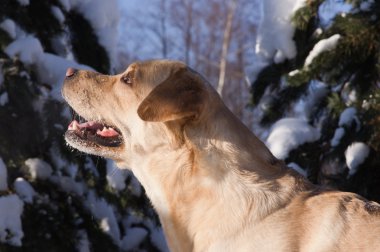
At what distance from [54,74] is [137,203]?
156 centimetres

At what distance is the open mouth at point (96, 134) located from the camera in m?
4.22

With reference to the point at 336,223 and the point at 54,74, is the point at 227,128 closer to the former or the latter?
the point at 336,223

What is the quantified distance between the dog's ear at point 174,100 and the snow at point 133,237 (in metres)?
3.04

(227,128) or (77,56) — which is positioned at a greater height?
(227,128)

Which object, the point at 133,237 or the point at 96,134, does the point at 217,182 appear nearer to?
the point at 96,134

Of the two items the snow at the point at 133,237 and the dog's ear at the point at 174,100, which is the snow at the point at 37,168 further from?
the dog's ear at the point at 174,100

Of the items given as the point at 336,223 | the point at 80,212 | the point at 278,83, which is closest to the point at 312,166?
the point at 278,83

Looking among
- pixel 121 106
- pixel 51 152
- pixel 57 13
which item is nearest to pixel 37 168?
pixel 51 152

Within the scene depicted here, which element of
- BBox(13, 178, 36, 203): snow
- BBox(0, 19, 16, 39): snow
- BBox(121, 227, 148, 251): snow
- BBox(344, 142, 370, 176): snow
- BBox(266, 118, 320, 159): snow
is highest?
BBox(0, 19, 16, 39): snow

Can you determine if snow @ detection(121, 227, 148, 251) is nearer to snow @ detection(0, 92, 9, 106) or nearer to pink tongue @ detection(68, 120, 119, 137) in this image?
snow @ detection(0, 92, 9, 106)

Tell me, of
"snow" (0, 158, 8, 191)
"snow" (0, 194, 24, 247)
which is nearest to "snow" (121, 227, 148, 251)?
"snow" (0, 194, 24, 247)

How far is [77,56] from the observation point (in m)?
6.29

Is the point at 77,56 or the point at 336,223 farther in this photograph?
the point at 77,56

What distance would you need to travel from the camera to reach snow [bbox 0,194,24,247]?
16.6ft
